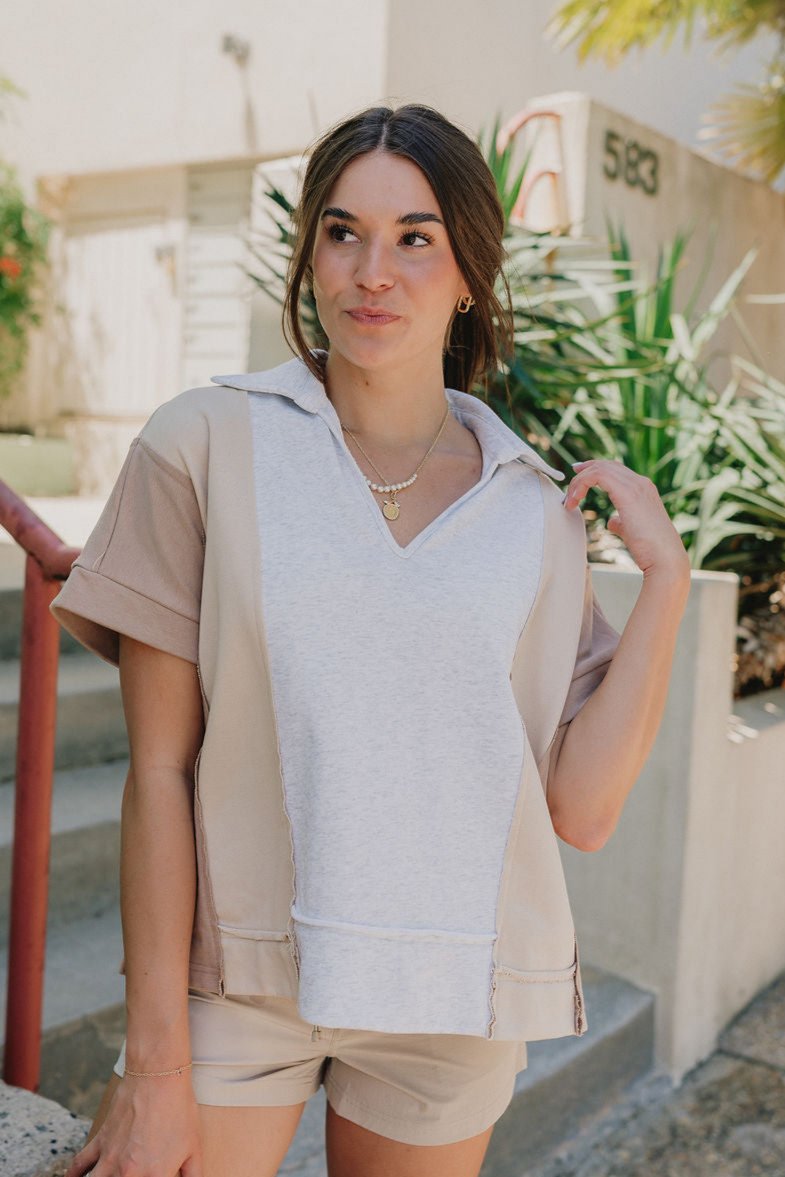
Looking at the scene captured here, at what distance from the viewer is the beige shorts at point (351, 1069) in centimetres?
132

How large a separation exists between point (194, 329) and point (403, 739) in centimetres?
679

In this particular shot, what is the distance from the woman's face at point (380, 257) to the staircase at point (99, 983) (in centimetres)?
155

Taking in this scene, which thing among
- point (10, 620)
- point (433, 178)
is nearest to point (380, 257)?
point (433, 178)

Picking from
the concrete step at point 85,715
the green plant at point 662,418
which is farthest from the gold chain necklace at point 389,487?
the green plant at point 662,418

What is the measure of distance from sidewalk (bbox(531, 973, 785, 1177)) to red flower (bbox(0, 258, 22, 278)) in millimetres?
6392

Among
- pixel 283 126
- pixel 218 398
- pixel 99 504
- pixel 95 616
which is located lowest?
pixel 99 504

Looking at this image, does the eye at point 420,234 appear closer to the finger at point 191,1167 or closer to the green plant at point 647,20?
the finger at point 191,1167

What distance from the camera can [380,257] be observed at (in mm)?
1399

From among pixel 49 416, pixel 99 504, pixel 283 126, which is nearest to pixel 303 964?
pixel 99 504

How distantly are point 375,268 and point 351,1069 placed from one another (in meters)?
0.93

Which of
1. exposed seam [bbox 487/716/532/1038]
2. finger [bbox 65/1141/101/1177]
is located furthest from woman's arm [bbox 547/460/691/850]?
finger [bbox 65/1141/101/1177]

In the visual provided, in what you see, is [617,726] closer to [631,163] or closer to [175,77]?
[631,163]

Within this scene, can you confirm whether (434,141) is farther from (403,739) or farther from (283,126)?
(283,126)

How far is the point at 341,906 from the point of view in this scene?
1.27m
